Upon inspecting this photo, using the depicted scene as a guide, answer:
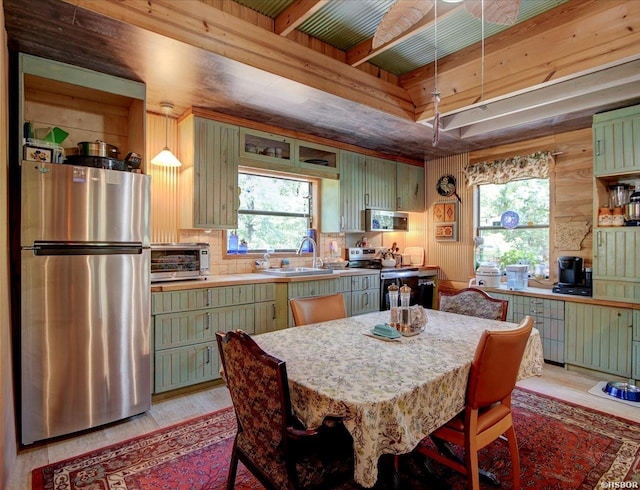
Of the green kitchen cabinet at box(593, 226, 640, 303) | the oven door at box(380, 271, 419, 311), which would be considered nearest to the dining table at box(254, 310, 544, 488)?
the green kitchen cabinet at box(593, 226, 640, 303)

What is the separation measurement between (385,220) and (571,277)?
2237 mm

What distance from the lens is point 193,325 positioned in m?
3.04

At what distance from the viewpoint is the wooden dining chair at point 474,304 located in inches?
98.7

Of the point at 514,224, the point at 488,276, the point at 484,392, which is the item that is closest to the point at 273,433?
the point at 484,392

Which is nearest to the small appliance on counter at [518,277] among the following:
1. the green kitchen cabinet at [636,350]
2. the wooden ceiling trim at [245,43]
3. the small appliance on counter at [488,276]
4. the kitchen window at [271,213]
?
the small appliance on counter at [488,276]

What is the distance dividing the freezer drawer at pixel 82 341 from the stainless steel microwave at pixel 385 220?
2891 millimetres

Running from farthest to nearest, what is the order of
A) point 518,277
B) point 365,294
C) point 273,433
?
point 365,294, point 518,277, point 273,433

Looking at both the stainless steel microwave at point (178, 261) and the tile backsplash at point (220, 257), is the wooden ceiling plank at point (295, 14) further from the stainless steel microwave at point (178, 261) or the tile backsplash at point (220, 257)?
the tile backsplash at point (220, 257)

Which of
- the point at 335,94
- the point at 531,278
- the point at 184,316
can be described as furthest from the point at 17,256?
A: the point at 531,278

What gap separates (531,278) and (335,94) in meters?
3.21

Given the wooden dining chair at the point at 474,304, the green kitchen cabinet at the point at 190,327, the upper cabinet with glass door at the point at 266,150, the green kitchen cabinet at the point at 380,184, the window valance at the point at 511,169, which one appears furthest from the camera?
the green kitchen cabinet at the point at 380,184

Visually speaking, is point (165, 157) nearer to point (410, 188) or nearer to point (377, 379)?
point (377, 379)

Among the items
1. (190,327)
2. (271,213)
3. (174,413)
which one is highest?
(271,213)

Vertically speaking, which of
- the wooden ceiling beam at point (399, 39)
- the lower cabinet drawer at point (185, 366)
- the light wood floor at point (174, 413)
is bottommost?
the light wood floor at point (174, 413)
